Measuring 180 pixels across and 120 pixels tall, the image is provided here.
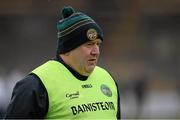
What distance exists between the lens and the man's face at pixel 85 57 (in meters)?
3.13

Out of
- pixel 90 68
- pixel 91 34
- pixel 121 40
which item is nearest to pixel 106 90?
pixel 90 68

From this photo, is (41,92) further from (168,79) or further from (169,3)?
(169,3)

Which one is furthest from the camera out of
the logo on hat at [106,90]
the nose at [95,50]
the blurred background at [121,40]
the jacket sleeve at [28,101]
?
the blurred background at [121,40]

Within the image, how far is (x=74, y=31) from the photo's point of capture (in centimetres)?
322

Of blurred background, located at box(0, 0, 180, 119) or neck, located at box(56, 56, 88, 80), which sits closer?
neck, located at box(56, 56, 88, 80)

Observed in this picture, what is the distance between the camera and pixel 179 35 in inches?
654

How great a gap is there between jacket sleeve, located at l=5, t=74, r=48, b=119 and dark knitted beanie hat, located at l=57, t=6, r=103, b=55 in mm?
304

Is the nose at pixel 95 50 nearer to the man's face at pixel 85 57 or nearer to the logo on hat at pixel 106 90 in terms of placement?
the man's face at pixel 85 57

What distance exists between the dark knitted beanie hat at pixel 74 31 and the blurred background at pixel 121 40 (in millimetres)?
10894

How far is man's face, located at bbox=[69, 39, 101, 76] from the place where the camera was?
313 centimetres

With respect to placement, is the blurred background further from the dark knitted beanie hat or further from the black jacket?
the black jacket

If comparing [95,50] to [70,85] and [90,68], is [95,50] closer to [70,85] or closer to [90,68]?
[90,68]

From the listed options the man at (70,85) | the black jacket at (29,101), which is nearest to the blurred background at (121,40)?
the man at (70,85)

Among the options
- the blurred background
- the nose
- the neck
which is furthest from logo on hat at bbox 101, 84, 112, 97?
the blurred background
